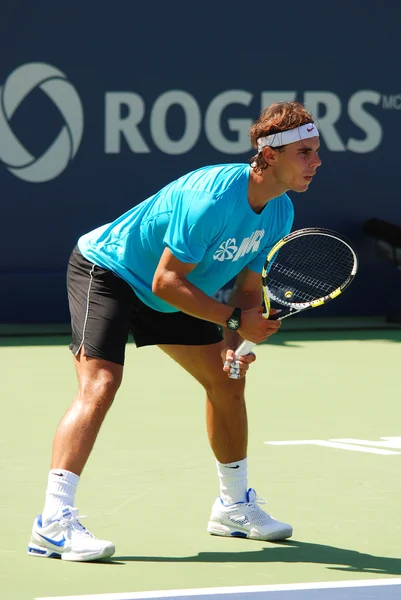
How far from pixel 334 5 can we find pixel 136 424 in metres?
7.82

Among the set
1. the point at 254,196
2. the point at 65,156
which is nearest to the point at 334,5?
the point at 65,156

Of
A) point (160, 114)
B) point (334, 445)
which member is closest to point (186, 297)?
point (334, 445)

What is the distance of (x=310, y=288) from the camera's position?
5.91 meters

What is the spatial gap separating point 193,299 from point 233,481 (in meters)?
0.87

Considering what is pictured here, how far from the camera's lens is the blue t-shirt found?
4699 millimetres

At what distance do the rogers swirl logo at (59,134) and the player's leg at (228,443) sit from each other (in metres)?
8.64

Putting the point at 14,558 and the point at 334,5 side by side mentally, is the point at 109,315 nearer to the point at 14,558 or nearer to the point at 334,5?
the point at 14,558

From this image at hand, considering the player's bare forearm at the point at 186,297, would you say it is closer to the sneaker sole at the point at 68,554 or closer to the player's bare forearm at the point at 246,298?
the player's bare forearm at the point at 246,298

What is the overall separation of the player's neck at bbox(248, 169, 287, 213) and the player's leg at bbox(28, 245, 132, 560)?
21.9 inches

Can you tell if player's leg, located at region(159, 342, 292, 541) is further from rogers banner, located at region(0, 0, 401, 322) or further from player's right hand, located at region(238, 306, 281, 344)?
rogers banner, located at region(0, 0, 401, 322)

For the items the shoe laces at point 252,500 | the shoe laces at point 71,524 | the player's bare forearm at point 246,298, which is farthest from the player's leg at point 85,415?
the shoe laces at point 252,500

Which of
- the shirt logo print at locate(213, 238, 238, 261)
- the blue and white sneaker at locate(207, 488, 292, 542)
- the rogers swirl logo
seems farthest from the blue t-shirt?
the rogers swirl logo

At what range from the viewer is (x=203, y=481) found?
607 cm

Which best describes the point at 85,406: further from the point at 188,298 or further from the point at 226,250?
the point at 226,250
